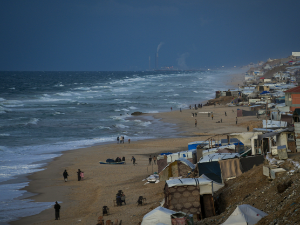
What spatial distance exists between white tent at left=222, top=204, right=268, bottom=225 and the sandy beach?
474 cm

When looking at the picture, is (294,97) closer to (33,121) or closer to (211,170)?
(211,170)

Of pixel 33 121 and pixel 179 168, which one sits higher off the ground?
pixel 179 168

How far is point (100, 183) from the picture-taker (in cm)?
2092

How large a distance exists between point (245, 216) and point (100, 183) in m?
13.4

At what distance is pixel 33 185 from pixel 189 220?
45.2ft

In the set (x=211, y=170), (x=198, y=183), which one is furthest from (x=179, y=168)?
(x=198, y=183)

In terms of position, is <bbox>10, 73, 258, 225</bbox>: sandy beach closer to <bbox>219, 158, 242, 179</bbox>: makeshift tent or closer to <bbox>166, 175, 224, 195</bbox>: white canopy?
<bbox>166, 175, 224, 195</bbox>: white canopy

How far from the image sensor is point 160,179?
18.0 meters

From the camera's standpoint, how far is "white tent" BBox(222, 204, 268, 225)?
28.3 ft

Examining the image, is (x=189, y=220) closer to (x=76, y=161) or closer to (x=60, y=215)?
(x=60, y=215)

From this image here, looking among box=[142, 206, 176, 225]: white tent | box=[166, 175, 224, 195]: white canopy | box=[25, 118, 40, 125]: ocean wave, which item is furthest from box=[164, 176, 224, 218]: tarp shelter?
box=[25, 118, 40, 125]: ocean wave

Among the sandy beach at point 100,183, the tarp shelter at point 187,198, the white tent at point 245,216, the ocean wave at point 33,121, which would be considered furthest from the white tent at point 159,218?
the ocean wave at point 33,121

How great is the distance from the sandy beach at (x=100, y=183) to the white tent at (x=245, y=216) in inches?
187

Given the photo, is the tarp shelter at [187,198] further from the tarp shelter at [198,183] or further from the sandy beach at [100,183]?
the sandy beach at [100,183]
